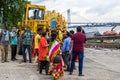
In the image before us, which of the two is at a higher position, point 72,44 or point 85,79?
point 72,44

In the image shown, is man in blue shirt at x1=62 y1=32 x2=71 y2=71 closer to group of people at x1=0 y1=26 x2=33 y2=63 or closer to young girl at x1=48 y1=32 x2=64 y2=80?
young girl at x1=48 y1=32 x2=64 y2=80

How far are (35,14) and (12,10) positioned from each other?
26560mm

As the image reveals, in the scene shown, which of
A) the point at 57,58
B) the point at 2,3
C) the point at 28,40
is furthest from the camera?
the point at 2,3

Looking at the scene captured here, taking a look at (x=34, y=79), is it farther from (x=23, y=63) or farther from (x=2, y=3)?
(x=2, y=3)

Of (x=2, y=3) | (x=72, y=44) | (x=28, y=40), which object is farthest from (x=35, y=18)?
(x=2, y=3)

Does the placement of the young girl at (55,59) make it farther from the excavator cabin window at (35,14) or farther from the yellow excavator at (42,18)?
the excavator cabin window at (35,14)

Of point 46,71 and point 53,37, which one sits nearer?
point 53,37

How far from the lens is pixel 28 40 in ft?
66.7

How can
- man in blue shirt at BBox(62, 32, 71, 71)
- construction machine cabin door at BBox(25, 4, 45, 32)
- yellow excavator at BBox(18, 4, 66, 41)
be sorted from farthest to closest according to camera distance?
construction machine cabin door at BBox(25, 4, 45, 32) < yellow excavator at BBox(18, 4, 66, 41) < man in blue shirt at BBox(62, 32, 71, 71)

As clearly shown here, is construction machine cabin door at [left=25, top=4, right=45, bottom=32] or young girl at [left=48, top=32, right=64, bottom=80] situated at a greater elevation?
construction machine cabin door at [left=25, top=4, right=45, bottom=32]

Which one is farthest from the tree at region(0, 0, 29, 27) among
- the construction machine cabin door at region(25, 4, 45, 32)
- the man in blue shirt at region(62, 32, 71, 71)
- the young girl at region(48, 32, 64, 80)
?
the young girl at region(48, 32, 64, 80)

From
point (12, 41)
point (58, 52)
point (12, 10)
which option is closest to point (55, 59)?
point (58, 52)

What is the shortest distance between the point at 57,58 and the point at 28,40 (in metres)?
5.95

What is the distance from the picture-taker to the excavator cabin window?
27.4 metres
